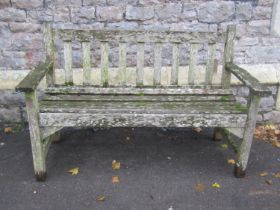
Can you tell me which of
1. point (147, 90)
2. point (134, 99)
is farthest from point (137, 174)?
point (147, 90)

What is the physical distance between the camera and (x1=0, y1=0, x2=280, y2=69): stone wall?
3.45 metres

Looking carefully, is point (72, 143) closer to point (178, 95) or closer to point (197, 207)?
point (178, 95)

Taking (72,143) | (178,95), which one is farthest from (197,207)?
(72,143)

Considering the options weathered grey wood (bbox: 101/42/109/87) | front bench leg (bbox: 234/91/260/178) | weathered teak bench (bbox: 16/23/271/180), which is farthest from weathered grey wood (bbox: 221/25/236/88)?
weathered grey wood (bbox: 101/42/109/87)

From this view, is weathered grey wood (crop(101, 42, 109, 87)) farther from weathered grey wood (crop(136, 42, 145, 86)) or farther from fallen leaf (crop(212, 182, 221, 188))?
fallen leaf (crop(212, 182, 221, 188))

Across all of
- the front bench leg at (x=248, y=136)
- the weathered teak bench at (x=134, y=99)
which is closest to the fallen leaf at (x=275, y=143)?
the weathered teak bench at (x=134, y=99)

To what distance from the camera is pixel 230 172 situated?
10.0ft

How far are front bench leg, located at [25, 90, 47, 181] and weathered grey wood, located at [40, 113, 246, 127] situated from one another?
3.4 inches

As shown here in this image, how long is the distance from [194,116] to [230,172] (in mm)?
731

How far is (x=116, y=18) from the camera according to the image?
3.51m

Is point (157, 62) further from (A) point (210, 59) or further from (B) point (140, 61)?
(A) point (210, 59)

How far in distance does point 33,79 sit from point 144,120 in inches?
36.9

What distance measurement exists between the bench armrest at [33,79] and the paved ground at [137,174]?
0.87 meters

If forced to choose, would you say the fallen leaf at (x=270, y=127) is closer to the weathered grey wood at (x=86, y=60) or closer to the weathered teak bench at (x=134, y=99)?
the weathered teak bench at (x=134, y=99)
